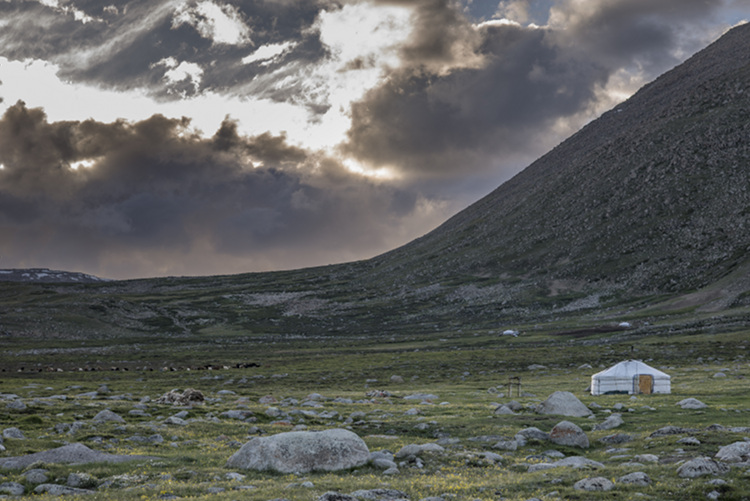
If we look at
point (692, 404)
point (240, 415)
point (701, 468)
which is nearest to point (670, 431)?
point (701, 468)

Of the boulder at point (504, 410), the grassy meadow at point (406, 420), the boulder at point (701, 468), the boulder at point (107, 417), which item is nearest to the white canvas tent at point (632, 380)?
the grassy meadow at point (406, 420)

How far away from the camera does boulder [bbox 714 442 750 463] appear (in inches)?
953

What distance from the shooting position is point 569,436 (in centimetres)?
3425

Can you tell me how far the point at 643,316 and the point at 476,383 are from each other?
103003mm

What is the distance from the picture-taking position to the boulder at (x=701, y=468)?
22067 mm

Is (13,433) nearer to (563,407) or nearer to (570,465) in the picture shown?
(570,465)

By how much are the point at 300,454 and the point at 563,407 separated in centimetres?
2650

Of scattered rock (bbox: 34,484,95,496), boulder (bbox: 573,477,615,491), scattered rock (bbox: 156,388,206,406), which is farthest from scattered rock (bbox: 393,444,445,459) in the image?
scattered rock (bbox: 156,388,206,406)

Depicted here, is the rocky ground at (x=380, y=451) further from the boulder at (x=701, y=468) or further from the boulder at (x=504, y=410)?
the boulder at (x=504, y=410)

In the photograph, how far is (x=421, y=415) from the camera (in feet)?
156

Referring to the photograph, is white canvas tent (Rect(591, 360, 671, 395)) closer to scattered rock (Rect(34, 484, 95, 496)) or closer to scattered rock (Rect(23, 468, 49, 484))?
scattered rock (Rect(34, 484, 95, 496))

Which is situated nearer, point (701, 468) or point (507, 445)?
point (701, 468)

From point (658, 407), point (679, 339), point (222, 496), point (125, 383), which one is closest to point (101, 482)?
point (222, 496)

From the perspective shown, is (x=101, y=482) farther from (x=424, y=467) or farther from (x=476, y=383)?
(x=476, y=383)
